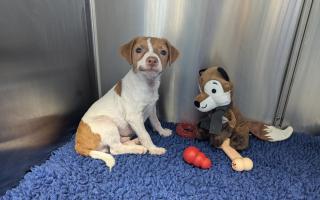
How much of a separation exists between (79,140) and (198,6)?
3.59 ft

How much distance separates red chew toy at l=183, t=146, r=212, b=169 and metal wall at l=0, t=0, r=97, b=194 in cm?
83

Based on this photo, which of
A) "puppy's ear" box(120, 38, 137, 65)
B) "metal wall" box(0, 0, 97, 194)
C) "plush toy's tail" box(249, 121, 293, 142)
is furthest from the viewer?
"plush toy's tail" box(249, 121, 293, 142)

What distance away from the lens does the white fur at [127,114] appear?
1657 mm

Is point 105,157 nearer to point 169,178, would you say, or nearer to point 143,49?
point 169,178

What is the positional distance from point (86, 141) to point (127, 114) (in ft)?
0.93

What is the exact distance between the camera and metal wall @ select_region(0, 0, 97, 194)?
52.9 inches

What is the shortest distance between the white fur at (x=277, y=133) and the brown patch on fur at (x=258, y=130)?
0.03 meters

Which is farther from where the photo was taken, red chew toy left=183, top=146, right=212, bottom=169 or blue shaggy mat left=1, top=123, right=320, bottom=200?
red chew toy left=183, top=146, right=212, bottom=169

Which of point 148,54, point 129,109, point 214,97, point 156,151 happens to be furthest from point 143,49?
point 156,151

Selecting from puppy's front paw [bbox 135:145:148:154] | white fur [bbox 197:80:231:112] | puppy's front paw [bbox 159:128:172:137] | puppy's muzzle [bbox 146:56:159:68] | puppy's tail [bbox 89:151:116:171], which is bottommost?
puppy's front paw [bbox 159:128:172:137]

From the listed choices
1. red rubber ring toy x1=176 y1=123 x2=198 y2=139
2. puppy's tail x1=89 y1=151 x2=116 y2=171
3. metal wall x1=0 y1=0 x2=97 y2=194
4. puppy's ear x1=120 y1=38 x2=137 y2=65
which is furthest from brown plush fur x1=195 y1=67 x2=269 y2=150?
metal wall x1=0 y1=0 x2=97 y2=194

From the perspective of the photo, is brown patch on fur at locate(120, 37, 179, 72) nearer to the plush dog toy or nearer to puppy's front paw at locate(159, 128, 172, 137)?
the plush dog toy

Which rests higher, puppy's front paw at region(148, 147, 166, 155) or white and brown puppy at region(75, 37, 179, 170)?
white and brown puppy at region(75, 37, 179, 170)

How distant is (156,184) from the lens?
145cm
